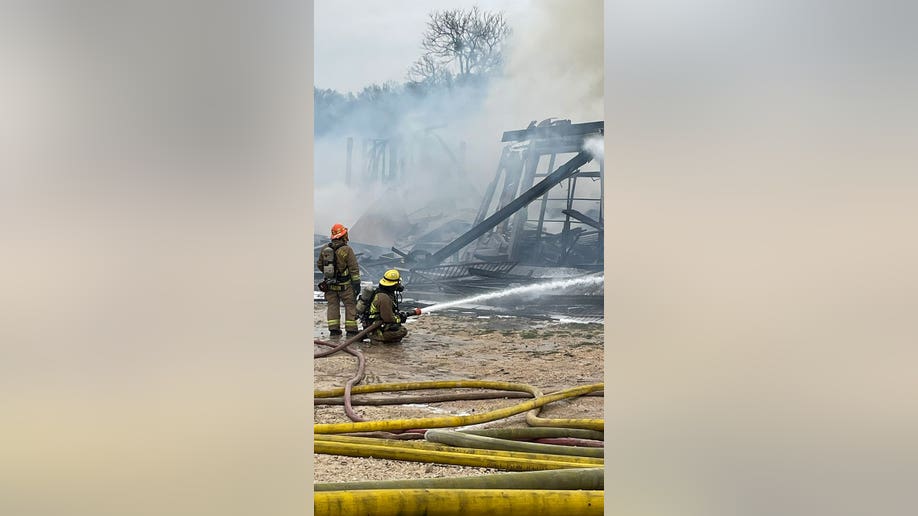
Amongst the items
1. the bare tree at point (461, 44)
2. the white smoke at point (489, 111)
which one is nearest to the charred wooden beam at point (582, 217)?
the white smoke at point (489, 111)

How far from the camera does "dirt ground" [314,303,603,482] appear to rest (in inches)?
122

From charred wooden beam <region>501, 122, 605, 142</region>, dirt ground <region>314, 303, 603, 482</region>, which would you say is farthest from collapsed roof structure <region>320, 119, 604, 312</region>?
dirt ground <region>314, 303, 603, 482</region>

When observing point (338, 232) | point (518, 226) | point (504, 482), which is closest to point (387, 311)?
point (338, 232)

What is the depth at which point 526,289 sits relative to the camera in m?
8.47

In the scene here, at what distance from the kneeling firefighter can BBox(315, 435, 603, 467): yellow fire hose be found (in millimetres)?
2728

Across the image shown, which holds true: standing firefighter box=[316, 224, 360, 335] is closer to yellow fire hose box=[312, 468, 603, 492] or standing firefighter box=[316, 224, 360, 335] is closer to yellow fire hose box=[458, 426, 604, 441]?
yellow fire hose box=[458, 426, 604, 441]

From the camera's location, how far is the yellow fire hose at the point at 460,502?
1968 mm

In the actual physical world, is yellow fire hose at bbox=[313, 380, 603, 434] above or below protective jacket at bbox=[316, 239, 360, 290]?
below
